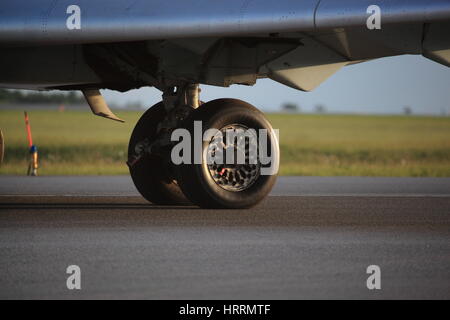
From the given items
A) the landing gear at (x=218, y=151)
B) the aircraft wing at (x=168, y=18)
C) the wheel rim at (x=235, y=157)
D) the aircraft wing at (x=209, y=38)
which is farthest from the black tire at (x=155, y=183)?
the aircraft wing at (x=168, y=18)

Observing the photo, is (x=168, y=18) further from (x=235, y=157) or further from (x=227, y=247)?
(x=227, y=247)

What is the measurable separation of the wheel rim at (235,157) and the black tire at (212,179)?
6 cm

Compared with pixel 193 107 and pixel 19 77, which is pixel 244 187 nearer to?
pixel 193 107

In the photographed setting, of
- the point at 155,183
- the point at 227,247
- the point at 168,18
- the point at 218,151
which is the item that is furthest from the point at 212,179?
the point at 227,247

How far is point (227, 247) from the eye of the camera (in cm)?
934

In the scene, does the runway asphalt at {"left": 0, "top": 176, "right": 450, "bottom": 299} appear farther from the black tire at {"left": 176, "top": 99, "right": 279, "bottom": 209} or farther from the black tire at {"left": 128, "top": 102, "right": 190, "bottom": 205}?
the black tire at {"left": 128, "top": 102, "right": 190, "bottom": 205}

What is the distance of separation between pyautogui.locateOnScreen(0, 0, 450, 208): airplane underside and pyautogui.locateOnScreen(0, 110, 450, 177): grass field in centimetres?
1181

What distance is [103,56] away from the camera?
13141 mm

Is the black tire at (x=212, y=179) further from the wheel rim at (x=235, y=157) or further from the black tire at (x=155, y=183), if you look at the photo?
the black tire at (x=155, y=183)

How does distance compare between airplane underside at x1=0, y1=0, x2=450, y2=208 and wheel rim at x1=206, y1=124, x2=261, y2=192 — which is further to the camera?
wheel rim at x1=206, y1=124, x2=261, y2=192

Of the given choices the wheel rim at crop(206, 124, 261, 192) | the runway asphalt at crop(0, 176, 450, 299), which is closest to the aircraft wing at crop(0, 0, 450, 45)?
the wheel rim at crop(206, 124, 261, 192)

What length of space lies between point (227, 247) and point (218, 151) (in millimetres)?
3308

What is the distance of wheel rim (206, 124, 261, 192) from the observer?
12.5 meters
